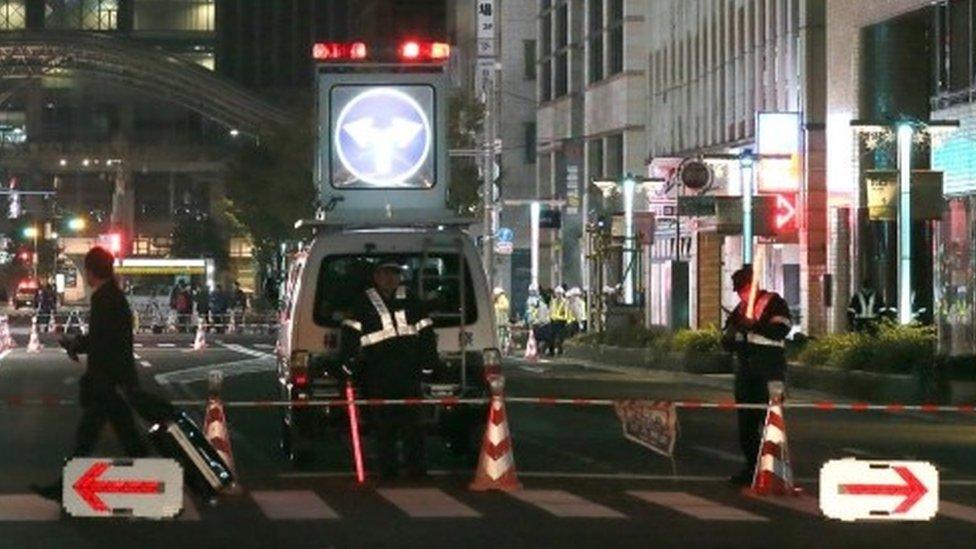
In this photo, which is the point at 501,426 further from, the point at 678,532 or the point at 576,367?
the point at 576,367

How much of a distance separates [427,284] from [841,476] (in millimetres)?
7196

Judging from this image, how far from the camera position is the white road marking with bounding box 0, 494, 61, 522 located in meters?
20.1

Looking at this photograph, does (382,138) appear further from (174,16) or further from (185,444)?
(174,16)

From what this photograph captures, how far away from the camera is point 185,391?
41.1m

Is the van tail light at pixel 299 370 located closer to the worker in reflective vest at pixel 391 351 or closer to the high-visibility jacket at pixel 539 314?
the worker in reflective vest at pixel 391 351

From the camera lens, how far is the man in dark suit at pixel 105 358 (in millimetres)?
20781

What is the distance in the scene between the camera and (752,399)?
77.3 feet

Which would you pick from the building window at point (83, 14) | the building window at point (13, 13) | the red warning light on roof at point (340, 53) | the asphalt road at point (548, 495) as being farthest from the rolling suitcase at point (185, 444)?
the building window at point (13, 13)

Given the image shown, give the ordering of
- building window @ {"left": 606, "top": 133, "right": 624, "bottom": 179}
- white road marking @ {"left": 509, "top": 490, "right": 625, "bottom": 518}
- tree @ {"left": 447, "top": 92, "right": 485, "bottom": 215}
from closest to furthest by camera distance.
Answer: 1. white road marking @ {"left": 509, "top": 490, "right": 625, "bottom": 518}
2. building window @ {"left": 606, "top": 133, "right": 624, "bottom": 179}
3. tree @ {"left": 447, "top": 92, "right": 485, "bottom": 215}

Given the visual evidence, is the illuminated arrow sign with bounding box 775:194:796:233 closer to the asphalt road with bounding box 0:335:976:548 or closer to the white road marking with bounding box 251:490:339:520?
the asphalt road with bounding box 0:335:976:548

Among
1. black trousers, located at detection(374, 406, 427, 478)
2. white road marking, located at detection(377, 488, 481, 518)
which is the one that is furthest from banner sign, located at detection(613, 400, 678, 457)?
white road marking, located at detection(377, 488, 481, 518)

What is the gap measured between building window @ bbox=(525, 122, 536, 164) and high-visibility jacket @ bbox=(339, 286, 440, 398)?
76144mm

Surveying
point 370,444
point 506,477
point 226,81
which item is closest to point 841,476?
point 506,477

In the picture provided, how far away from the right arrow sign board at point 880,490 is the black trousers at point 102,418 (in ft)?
17.5
